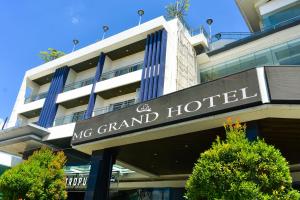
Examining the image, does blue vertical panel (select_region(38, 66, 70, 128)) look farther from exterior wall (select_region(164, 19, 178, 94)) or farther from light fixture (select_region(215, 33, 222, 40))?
light fixture (select_region(215, 33, 222, 40))

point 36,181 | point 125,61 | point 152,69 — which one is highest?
point 125,61

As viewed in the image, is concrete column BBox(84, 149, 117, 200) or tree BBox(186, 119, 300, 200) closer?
tree BBox(186, 119, 300, 200)

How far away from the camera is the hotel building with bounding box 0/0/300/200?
33.1 feet

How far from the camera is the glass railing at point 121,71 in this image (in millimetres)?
25166

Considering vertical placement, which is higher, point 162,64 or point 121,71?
point 121,71

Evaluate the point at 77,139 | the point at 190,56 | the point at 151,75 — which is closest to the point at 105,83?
the point at 151,75

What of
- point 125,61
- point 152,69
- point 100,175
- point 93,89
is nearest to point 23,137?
point 93,89

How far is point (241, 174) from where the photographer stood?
7.50 metres

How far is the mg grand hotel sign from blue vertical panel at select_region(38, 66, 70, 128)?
561 inches

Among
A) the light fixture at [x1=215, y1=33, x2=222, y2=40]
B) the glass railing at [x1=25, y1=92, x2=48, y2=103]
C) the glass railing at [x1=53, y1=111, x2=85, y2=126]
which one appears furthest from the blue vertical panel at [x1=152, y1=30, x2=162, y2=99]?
the glass railing at [x1=25, y1=92, x2=48, y2=103]

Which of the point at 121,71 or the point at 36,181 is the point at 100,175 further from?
the point at 121,71

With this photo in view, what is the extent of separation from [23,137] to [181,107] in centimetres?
1721

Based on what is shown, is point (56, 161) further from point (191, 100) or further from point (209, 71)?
point (209, 71)

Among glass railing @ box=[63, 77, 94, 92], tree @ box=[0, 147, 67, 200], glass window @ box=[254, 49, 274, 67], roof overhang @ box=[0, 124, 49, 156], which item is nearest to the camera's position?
tree @ box=[0, 147, 67, 200]
